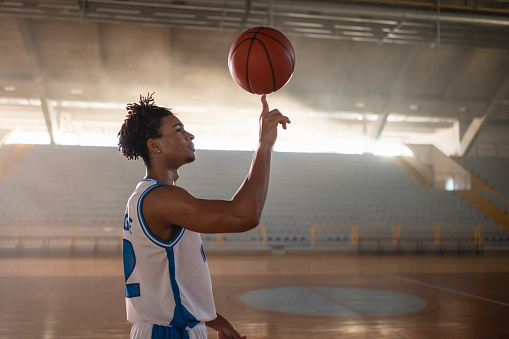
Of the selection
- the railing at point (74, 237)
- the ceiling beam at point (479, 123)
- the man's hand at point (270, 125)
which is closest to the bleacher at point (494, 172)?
the ceiling beam at point (479, 123)

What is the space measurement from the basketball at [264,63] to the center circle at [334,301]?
3008 millimetres

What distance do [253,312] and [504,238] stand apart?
34.9ft

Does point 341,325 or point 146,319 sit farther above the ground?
point 146,319

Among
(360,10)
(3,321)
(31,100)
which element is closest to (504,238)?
(360,10)

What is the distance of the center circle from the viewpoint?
4746mm

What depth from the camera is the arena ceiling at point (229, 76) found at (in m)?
11.2

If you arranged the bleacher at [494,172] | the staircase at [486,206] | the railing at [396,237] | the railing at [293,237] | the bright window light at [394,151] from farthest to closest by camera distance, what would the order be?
1. the bright window light at [394,151]
2. the bleacher at [494,172]
3. the staircase at [486,206]
4. the railing at [396,237]
5. the railing at [293,237]

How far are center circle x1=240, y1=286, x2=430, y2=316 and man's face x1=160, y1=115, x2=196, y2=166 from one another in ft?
11.2

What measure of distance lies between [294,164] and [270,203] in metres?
3.40

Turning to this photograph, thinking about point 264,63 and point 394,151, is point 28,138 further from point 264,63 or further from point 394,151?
point 264,63

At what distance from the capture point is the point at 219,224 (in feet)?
4.53

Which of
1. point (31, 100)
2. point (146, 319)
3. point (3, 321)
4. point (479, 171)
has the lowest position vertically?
point (3, 321)

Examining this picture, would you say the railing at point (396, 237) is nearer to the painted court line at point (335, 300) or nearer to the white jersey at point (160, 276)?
the painted court line at point (335, 300)

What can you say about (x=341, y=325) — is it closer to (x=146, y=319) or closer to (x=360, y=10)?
(x=146, y=319)
